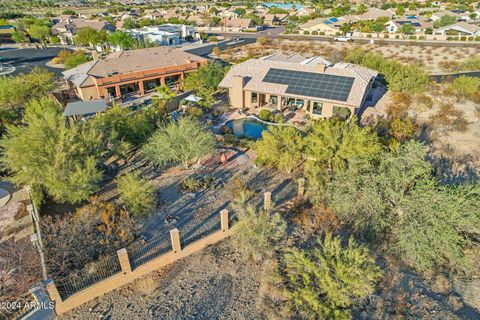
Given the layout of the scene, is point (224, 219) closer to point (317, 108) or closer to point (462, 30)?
point (317, 108)

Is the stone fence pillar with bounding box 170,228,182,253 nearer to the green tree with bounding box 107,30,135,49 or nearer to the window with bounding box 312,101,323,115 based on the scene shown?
the window with bounding box 312,101,323,115

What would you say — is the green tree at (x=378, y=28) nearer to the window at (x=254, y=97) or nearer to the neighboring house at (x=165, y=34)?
the neighboring house at (x=165, y=34)

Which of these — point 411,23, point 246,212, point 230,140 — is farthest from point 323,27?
point 246,212

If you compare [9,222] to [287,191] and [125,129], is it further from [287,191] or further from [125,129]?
[287,191]

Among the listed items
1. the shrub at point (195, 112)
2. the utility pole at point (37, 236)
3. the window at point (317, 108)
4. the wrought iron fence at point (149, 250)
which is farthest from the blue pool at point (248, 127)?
the utility pole at point (37, 236)

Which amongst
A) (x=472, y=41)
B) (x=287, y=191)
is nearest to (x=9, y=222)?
(x=287, y=191)
